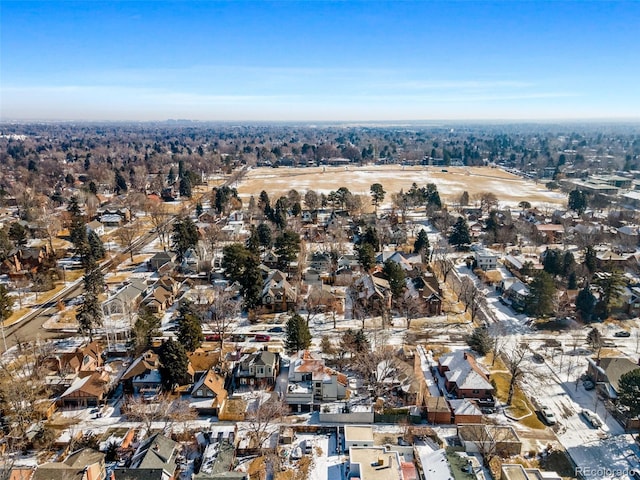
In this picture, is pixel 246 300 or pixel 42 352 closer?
pixel 42 352

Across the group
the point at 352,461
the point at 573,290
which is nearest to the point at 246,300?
the point at 352,461

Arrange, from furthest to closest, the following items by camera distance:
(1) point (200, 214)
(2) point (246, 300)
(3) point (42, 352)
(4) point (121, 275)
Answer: (1) point (200, 214) → (4) point (121, 275) → (2) point (246, 300) → (3) point (42, 352)

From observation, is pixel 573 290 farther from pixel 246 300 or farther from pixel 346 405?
pixel 246 300

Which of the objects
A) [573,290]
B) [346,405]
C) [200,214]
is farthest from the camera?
[200,214]

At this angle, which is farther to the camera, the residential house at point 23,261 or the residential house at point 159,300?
the residential house at point 23,261

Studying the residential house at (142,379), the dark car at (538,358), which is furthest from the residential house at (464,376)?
the residential house at (142,379)

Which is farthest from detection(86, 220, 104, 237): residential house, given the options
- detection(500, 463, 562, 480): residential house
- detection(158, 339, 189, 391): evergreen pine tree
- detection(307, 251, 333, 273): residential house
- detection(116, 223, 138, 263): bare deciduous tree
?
detection(500, 463, 562, 480): residential house

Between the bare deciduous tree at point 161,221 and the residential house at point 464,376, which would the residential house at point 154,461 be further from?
the bare deciduous tree at point 161,221

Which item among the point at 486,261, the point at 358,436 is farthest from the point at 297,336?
the point at 486,261
